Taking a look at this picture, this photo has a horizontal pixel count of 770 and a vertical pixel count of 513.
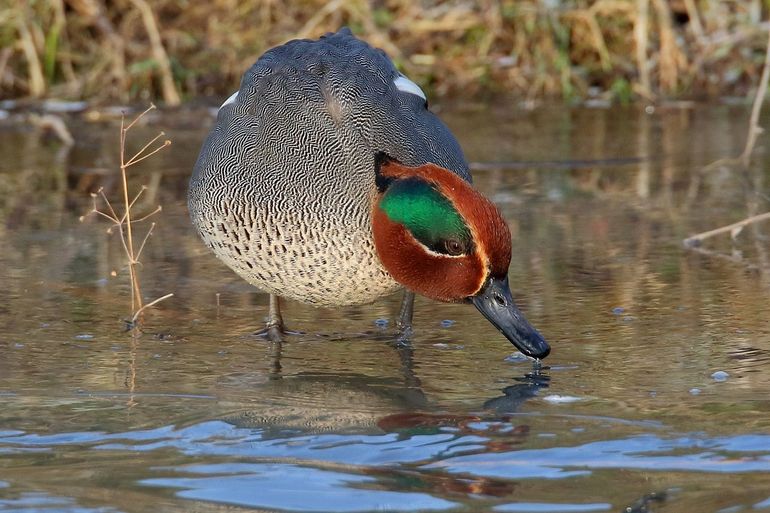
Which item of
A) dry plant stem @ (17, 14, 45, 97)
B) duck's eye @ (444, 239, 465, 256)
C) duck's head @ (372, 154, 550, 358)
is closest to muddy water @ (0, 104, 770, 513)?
duck's head @ (372, 154, 550, 358)

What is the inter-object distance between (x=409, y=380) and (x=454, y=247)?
39 cm

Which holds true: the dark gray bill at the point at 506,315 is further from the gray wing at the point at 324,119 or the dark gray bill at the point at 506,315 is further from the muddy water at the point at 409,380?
the gray wing at the point at 324,119

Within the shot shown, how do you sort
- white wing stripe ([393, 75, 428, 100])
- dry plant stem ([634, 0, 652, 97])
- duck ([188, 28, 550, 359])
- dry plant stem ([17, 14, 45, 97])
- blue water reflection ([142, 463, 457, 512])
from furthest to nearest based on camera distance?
dry plant stem ([17, 14, 45, 97]) → dry plant stem ([634, 0, 652, 97]) → white wing stripe ([393, 75, 428, 100]) → duck ([188, 28, 550, 359]) → blue water reflection ([142, 463, 457, 512])

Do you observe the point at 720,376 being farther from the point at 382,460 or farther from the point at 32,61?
the point at 32,61

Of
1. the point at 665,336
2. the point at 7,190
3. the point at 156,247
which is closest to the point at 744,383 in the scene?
the point at 665,336

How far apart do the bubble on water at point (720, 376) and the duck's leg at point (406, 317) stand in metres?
0.99

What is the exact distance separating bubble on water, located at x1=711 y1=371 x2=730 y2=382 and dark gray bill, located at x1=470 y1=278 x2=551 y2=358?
0.44 m

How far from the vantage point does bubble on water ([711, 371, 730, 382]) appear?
11.3 ft

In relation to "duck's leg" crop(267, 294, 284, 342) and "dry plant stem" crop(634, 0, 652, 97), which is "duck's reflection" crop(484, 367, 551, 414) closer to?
"duck's leg" crop(267, 294, 284, 342)

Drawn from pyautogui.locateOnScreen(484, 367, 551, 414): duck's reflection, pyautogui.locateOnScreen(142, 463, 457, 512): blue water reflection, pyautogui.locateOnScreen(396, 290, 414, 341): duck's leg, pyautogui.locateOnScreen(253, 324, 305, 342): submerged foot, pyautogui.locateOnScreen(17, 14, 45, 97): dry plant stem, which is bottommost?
pyautogui.locateOnScreen(142, 463, 457, 512): blue water reflection

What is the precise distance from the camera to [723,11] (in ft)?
29.5

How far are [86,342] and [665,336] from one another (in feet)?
5.71

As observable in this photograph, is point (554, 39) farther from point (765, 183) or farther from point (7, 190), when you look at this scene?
point (7, 190)

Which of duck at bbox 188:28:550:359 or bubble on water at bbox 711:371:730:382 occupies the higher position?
duck at bbox 188:28:550:359
